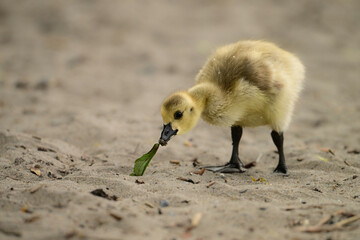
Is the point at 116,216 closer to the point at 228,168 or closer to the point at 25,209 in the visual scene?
the point at 25,209

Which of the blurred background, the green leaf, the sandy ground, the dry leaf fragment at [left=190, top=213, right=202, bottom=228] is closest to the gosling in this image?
the green leaf

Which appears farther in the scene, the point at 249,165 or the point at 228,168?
the point at 249,165

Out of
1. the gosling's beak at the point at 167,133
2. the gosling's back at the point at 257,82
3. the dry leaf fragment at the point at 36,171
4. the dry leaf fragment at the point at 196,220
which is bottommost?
the dry leaf fragment at the point at 36,171

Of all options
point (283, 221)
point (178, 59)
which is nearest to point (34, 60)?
point (178, 59)

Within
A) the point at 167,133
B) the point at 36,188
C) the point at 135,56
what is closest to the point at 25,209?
the point at 36,188

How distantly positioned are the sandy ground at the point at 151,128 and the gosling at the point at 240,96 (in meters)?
0.59

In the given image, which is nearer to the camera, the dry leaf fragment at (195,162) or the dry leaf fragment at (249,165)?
the dry leaf fragment at (195,162)

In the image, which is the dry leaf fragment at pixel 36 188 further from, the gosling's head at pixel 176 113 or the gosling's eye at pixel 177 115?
the gosling's eye at pixel 177 115

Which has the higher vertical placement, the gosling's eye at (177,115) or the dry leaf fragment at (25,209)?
the gosling's eye at (177,115)

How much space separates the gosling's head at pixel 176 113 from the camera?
13.8 ft

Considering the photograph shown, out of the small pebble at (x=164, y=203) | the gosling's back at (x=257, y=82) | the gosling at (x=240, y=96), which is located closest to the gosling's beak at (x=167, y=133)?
the gosling at (x=240, y=96)

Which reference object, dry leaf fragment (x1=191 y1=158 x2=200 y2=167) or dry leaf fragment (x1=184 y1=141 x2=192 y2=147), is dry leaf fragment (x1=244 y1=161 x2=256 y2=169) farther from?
dry leaf fragment (x1=184 y1=141 x2=192 y2=147)

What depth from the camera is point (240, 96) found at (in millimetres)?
4402

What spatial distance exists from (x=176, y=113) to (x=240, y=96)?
0.72 m
